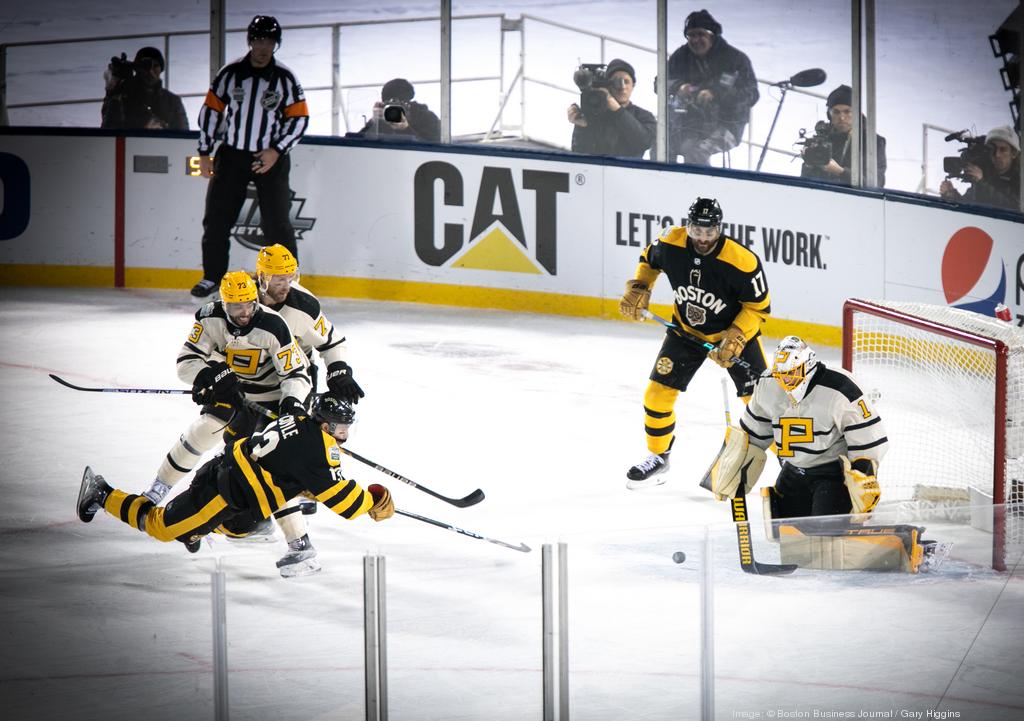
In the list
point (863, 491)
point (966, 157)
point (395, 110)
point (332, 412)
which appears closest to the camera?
point (332, 412)

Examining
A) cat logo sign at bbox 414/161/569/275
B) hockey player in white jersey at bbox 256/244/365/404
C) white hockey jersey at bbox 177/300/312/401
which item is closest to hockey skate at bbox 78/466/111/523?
white hockey jersey at bbox 177/300/312/401

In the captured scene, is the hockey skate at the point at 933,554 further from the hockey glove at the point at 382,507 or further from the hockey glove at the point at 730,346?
the hockey glove at the point at 730,346

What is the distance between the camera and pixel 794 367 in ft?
17.5

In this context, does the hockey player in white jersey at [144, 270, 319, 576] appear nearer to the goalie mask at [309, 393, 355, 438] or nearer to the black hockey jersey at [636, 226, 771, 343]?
the goalie mask at [309, 393, 355, 438]

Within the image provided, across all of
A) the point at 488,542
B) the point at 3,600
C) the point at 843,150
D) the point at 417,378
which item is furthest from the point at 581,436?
the point at 3,600

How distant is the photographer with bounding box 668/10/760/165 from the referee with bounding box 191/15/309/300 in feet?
6.81

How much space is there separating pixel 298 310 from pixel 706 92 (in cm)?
399

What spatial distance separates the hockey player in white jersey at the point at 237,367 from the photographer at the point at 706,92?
13.5ft

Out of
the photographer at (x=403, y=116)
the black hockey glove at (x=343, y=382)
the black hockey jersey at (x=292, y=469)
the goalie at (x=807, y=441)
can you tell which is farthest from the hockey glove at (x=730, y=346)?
the photographer at (x=403, y=116)

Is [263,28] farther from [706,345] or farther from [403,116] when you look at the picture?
[706,345]

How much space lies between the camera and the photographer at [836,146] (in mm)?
8820

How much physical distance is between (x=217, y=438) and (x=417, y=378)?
255 cm

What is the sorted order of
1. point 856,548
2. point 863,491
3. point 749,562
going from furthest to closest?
point 863,491
point 856,548
point 749,562

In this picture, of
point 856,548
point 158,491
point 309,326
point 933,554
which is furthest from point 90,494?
point 933,554
